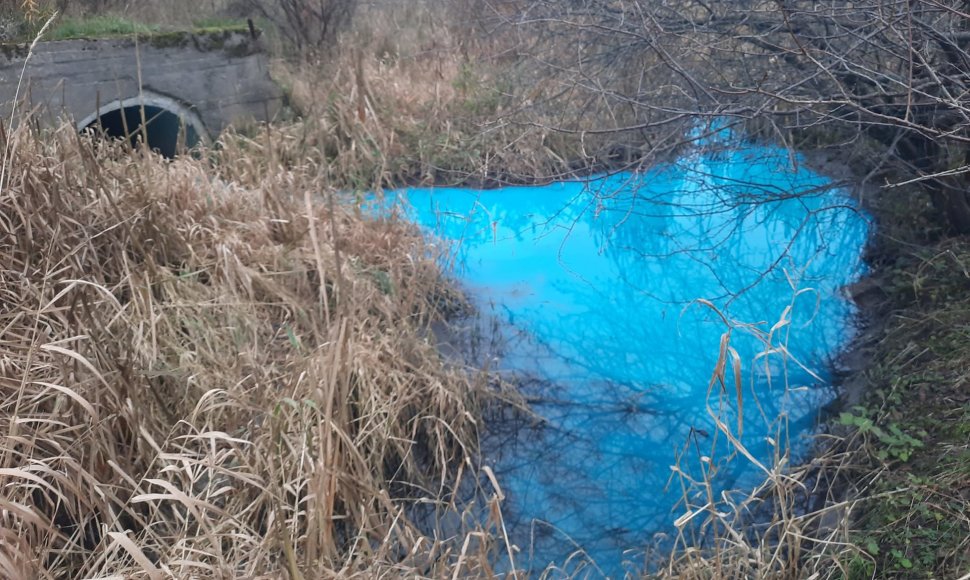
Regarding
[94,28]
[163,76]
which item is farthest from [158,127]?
[94,28]

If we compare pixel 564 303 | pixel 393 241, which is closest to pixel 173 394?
pixel 393 241

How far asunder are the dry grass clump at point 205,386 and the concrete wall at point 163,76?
2.12 meters

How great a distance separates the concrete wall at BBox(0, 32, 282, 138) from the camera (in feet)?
19.2

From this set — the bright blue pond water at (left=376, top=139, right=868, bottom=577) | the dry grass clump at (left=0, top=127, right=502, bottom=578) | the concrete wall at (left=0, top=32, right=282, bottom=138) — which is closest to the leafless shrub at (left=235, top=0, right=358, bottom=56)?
the concrete wall at (left=0, top=32, right=282, bottom=138)

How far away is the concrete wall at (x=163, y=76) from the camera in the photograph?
5.85m

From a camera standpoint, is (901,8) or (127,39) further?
(127,39)

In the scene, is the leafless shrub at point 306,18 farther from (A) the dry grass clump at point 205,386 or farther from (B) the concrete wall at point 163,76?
(A) the dry grass clump at point 205,386

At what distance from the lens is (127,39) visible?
6277 millimetres

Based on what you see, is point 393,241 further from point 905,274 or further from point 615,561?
point 905,274

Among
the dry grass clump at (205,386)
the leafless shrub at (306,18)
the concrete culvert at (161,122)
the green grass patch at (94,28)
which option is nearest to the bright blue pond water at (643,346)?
the dry grass clump at (205,386)

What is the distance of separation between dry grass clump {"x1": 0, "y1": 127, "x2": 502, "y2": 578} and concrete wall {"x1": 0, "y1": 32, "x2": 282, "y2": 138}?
212 cm

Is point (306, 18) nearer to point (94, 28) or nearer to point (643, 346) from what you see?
point (94, 28)

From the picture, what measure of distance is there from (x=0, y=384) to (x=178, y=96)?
15.7 ft

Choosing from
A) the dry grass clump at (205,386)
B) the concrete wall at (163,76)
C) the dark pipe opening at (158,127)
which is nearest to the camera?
the dry grass clump at (205,386)
